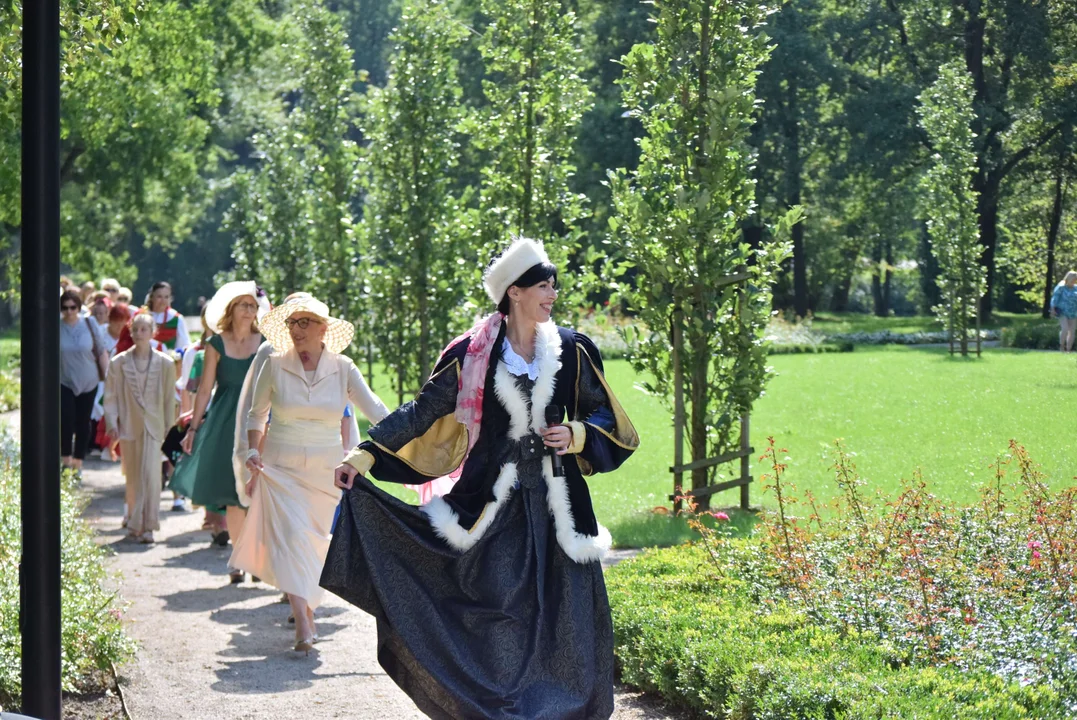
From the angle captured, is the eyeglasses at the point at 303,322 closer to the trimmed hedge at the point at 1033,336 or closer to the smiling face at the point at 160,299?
the trimmed hedge at the point at 1033,336

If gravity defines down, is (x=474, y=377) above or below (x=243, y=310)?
below

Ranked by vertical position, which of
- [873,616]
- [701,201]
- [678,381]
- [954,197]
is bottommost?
[873,616]

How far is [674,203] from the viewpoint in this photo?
12.1 metres

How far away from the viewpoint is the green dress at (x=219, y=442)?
1078 centimetres

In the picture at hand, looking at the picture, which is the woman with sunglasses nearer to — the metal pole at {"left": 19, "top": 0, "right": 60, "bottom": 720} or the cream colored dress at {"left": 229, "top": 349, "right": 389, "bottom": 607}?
the cream colored dress at {"left": 229, "top": 349, "right": 389, "bottom": 607}

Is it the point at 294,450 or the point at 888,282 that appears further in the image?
the point at 888,282

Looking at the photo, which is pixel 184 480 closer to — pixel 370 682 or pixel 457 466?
pixel 370 682

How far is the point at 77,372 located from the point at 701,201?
7.73 m

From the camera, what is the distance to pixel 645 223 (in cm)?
1212

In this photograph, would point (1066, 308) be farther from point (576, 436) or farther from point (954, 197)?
point (576, 436)

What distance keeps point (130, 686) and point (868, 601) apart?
12.2 feet

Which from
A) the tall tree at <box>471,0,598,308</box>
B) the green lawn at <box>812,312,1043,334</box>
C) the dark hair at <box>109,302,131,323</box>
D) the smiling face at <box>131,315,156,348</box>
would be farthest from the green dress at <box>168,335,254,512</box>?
the green lawn at <box>812,312,1043,334</box>

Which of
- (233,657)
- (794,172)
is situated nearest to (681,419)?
(233,657)

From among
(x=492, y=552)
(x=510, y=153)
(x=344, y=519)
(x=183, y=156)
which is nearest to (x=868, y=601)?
(x=492, y=552)
